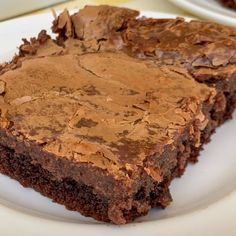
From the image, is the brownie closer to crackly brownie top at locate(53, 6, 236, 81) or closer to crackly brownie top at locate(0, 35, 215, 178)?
crackly brownie top at locate(53, 6, 236, 81)

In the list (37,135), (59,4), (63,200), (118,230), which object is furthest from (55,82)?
(59,4)

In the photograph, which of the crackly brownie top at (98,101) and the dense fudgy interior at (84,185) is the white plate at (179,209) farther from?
the crackly brownie top at (98,101)

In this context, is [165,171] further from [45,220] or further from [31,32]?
[31,32]

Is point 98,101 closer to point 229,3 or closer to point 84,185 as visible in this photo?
point 84,185

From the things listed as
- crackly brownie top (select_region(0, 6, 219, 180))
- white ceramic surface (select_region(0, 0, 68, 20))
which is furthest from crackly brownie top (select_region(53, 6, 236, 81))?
white ceramic surface (select_region(0, 0, 68, 20))

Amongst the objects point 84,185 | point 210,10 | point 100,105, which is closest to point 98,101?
point 100,105
